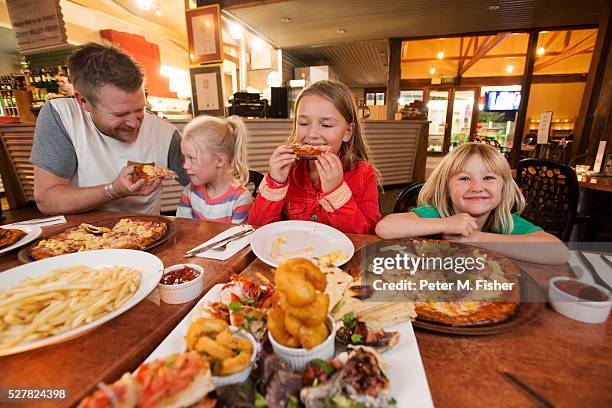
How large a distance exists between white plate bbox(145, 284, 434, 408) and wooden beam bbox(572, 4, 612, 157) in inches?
268

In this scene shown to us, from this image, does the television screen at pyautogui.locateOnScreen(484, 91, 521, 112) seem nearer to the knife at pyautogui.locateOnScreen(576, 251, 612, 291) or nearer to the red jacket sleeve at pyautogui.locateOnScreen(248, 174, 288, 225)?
the knife at pyautogui.locateOnScreen(576, 251, 612, 291)

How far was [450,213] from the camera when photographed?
1.71m

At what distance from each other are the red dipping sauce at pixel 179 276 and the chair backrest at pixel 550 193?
2.98m

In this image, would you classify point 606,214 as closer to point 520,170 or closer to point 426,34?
point 520,170

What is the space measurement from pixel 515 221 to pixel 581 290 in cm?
89

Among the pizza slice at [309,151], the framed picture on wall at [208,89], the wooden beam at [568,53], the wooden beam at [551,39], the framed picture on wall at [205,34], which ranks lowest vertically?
the pizza slice at [309,151]

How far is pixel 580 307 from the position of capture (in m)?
0.78

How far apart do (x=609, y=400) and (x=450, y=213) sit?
48.5 inches

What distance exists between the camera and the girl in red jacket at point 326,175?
5.39 feet

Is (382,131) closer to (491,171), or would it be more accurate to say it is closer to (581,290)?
(491,171)

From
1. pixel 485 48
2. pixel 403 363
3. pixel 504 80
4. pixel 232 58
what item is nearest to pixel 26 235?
pixel 403 363

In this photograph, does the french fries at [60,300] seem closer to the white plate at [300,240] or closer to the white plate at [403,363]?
the white plate at [403,363]

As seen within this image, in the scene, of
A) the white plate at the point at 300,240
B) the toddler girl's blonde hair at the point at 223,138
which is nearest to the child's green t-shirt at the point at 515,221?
the white plate at the point at 300,240

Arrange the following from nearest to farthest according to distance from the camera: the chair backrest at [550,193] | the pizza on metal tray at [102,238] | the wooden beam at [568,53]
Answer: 1. the pizza on metal tray at [102,238]
2. the chair backrest at [550,193]
3. the wooden beam at [568,53]
